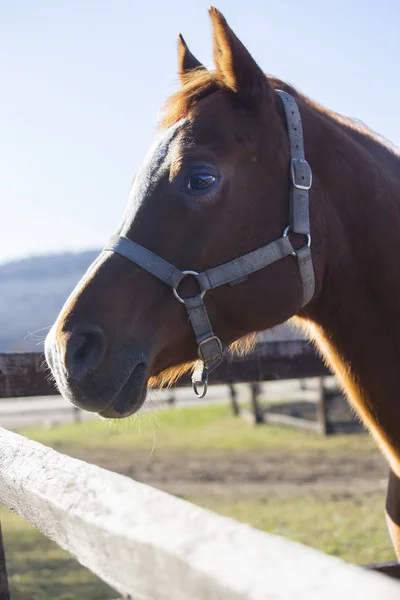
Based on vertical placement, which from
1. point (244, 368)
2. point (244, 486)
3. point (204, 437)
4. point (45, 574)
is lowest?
point (204, 437)

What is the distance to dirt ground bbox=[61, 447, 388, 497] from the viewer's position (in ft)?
28.1

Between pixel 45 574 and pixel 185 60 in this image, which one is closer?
pixel 185 60

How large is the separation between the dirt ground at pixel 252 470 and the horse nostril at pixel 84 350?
259 inches

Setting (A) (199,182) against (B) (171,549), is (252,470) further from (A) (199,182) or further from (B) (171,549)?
(B) (171,549)

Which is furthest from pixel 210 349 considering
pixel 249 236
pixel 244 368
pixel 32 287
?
pixel 32 287

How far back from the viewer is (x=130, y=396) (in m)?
2.18

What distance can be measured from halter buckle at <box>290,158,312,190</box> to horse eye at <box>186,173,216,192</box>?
1.15 feet

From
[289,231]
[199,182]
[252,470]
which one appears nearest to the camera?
[199,182]

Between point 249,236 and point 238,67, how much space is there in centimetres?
66

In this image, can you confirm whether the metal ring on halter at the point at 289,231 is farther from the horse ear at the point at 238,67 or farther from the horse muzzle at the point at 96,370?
the horse muzzle at the point at 96,370

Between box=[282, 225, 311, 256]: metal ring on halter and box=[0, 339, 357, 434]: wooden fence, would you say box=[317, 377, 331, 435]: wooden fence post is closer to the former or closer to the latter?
box=[0, 339, 357, 434]: wooden fence

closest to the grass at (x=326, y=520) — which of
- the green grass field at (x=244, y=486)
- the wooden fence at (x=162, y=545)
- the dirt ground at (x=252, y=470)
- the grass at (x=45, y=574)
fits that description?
the green grass field at (x=244, y=486)

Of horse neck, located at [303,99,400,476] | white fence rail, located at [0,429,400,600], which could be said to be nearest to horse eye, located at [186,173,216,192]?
horse neck, located at [303,99,400,476]

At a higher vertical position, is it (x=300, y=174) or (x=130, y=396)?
(x=300, y=174)
